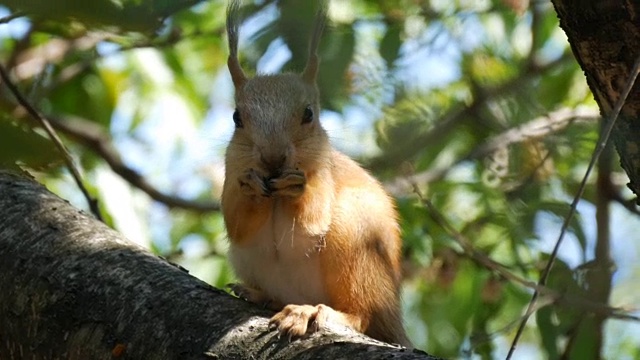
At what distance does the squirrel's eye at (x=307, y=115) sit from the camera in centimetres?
245

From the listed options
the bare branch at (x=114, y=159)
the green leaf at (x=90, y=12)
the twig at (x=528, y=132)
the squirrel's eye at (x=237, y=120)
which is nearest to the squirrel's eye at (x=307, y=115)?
the squirrel's eye at (x=237, y=120)

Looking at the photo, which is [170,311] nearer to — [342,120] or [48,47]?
[342,120]

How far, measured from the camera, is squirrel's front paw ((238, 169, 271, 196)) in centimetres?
212

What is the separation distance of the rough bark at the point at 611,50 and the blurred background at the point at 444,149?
31 centimetres

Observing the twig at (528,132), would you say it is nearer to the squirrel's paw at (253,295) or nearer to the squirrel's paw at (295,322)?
the squirrel's paw at (253,295)

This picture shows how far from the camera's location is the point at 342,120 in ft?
8.09

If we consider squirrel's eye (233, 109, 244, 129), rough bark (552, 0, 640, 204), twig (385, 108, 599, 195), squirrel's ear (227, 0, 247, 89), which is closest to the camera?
rough bark (552, 0, 640, 204)

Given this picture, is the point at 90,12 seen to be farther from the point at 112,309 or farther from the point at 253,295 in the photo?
the point at 253,295

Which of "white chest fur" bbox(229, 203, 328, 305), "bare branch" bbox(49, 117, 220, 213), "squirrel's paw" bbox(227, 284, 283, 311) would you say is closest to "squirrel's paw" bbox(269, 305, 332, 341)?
"squirrel's paw" bbox(227, 284, 283, 311)

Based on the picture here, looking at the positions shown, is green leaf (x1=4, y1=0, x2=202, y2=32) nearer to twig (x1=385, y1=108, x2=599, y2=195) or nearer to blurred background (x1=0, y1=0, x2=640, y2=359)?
blurred background (x1=0, y1=0, x2=640, y2=359)

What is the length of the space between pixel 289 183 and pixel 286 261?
209mm

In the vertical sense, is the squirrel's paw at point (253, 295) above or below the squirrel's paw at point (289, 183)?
below

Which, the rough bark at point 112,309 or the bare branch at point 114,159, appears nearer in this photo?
the rough bark at point 112,309

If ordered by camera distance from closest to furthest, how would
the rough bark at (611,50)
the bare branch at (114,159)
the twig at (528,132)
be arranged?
the rough bark at (611,50) < the twig at (528,132) < the bare branch at (114,159)
